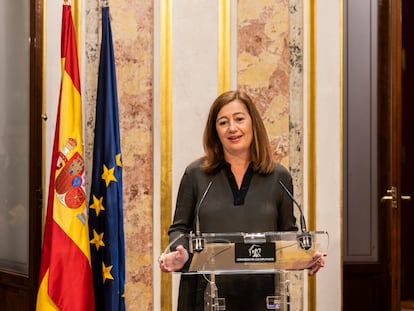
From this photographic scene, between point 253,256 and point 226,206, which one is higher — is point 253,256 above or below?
below

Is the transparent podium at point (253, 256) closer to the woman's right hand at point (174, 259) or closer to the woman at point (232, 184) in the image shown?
the woman's right hand at point (174, 259)

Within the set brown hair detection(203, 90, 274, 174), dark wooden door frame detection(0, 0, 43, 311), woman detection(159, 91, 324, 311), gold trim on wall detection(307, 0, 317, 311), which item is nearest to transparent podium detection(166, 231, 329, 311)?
woman detection(159, 91, 324, 311)

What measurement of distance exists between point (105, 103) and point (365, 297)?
97.4 inches

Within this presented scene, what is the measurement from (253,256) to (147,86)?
1.77m

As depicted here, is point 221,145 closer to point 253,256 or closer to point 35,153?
point 253,256

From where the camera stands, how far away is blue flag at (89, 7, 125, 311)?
322cm

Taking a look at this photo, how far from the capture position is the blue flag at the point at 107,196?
3225 millimetres

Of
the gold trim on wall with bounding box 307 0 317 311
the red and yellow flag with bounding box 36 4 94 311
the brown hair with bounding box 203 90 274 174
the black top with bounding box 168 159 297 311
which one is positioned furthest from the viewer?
the gold trim on wall with bounding box 307 0 317 311

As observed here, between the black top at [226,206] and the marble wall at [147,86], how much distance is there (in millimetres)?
1040

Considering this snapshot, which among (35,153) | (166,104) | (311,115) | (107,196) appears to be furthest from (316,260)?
(35,153)

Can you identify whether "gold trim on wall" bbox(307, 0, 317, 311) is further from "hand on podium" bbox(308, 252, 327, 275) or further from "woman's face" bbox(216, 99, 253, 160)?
"hand on podium" bbox(308, 252, 327, 275)

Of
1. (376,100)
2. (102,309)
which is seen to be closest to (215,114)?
(102,309)

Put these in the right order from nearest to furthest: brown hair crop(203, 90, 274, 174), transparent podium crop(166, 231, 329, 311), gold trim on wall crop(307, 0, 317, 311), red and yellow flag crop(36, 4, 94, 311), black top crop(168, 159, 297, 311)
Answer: transparent podium crop(166, 231, 329, 311) → black top crop(168, 159, 297, 311) → brown hair crop(203, 90, 274, 174) → red and yellow flag crop(36, 4, 94, 311) → gold trim on wall crop(307, 0, 317, 311)

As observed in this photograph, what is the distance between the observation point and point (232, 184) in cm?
243
